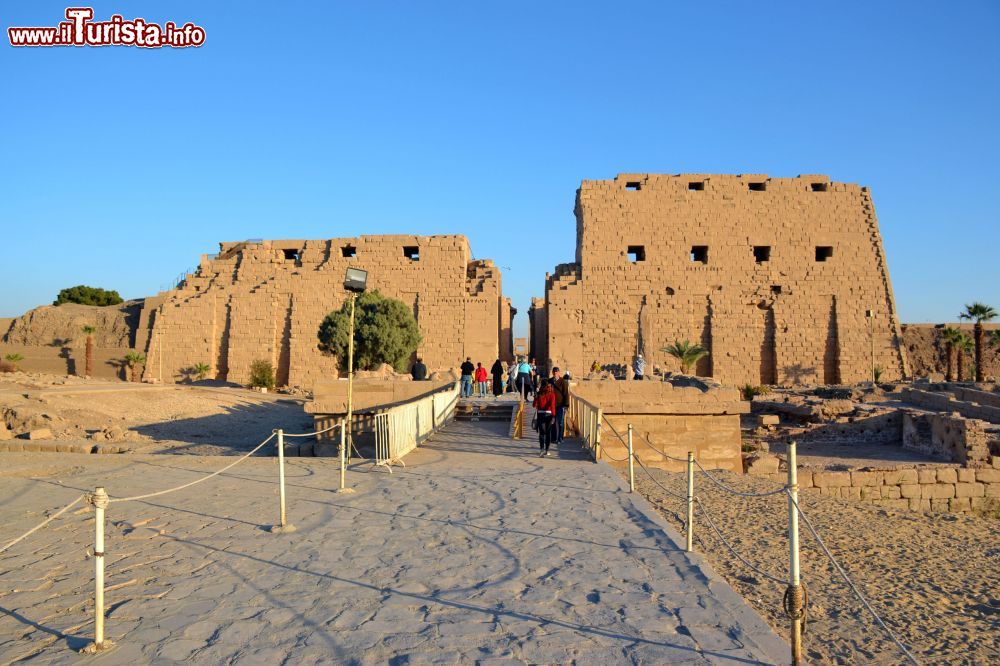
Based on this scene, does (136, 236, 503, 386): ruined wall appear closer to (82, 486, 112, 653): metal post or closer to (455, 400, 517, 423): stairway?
(455, 400, 517, 423): stairway

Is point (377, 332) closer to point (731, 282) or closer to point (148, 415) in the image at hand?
point (148, 415)

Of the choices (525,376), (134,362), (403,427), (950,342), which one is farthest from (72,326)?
(950,342)

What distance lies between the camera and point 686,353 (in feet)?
85.6

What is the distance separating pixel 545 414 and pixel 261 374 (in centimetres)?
2364

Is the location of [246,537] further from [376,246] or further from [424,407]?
[376,246]

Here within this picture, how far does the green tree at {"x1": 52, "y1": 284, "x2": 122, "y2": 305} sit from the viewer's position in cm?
5062

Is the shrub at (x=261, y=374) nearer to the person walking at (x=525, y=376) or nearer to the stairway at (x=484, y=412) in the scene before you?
the person walking at (x=525, y=376)

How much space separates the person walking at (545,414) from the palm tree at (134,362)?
2909 centimetres

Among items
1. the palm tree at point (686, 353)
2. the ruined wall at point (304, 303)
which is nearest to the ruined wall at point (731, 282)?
the palm tree at point (686, 353)

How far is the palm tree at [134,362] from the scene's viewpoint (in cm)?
3331

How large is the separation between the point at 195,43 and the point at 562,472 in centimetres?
1186

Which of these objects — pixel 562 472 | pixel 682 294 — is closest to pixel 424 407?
pixel 562 472

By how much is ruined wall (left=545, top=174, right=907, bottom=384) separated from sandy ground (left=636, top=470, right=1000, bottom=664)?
56.9 ft

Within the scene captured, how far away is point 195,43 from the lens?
45.8ft
